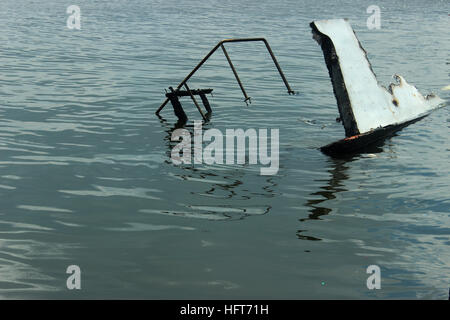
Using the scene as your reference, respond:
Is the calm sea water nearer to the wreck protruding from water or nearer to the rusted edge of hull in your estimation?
the rusted edge of hull

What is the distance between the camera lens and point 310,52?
2822 centimetres

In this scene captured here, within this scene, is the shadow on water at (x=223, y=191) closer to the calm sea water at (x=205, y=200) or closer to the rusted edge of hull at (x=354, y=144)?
the calm sea water at (x=205, y=200)

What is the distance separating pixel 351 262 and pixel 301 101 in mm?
11028

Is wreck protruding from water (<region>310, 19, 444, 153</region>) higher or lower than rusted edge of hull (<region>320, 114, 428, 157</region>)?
higher

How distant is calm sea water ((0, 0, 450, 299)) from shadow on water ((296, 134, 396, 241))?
4cm

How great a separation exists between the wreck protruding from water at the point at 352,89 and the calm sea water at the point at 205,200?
17.0 inches

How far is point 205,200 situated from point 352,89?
424 cm

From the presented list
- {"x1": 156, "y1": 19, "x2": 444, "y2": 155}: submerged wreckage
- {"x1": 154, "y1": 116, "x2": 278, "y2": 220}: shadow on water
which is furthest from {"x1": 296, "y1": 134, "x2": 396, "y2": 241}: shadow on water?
{"x1": 154, "y1": 116, "x2": 278, "y2": 220}: shadow on water

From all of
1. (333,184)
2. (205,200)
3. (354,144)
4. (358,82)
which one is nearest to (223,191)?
(205,200)

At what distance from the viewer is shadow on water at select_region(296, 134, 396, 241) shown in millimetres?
8734

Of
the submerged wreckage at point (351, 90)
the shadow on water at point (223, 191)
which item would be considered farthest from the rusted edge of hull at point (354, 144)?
the shadow on water at point (223, 191)

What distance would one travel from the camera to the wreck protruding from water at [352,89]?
38.6ft

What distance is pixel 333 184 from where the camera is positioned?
397 inches

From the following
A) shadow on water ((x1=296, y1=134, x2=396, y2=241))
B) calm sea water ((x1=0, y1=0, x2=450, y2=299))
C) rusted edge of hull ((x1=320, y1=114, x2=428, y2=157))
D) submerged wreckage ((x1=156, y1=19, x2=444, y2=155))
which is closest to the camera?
calm sea water ((x1=0, y1=0, x2=450, y2=299))
